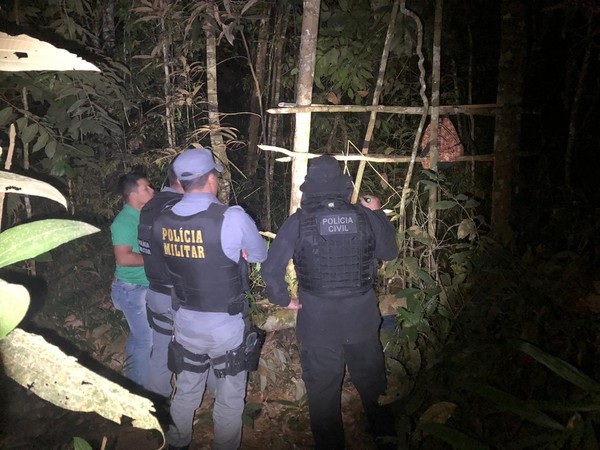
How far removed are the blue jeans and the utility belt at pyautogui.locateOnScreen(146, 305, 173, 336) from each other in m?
0.16

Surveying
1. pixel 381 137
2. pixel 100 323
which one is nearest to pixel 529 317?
pixel 381 137

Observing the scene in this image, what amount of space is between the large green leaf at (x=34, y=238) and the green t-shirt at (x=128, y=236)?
2783 millimetres

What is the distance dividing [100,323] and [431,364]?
3.88m

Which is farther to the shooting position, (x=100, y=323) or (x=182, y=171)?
(x=100, y=323)

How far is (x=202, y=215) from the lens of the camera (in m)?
2.52

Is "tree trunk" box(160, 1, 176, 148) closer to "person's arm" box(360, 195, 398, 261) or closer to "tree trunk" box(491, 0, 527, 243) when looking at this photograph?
"person's arm" box(360, 195, 398, 261)

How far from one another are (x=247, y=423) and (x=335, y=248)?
1.89 m

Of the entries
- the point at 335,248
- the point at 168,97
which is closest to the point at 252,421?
the point at 335,248

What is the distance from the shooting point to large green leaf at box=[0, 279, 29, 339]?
1.82ft

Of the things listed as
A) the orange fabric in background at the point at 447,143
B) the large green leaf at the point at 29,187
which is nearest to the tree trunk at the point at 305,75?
the orange fabric in background at the point at 447,143

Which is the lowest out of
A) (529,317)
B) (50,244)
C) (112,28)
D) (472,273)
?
(529,317)

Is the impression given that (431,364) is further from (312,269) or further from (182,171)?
(182,171)

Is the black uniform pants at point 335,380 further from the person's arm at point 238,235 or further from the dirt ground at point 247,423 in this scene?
the person's arm at point 238,235

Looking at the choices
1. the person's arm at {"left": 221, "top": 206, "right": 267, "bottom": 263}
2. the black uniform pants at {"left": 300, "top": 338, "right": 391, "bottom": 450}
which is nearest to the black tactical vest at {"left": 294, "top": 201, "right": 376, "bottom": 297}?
the person's arm at {"left": 221, "top": 206, "right": 267, "bottom": 263}
